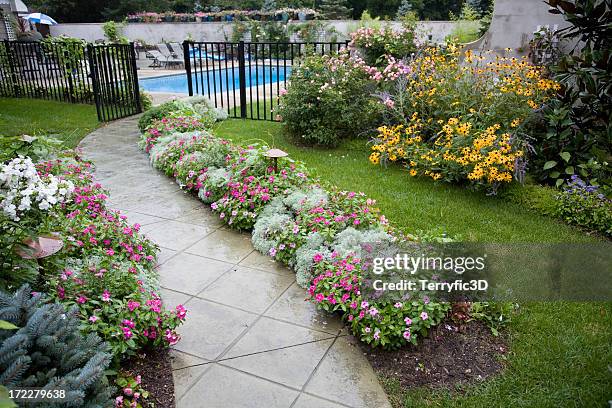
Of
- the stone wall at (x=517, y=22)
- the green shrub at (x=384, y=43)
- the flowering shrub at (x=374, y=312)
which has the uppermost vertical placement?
the stone wall at (x=517, y=22)

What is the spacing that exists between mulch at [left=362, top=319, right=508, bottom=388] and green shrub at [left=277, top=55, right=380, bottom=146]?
381cm

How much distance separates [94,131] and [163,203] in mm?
3728

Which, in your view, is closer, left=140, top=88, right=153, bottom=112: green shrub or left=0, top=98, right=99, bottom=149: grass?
left=0, top=98, right=99, bottom=149: grass

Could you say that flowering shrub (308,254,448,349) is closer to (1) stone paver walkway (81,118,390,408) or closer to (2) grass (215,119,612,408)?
(1) stone paver walkway (81,118,390,408)

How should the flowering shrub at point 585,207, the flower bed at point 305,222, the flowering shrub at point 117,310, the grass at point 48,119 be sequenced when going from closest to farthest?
the flowering shrub at point 117,310, the flower bed at point 305,222, the flowering shrub at point 585,207, the grass at point 48,119

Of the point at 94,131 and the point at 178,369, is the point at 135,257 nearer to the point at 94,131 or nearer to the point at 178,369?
the point at 178,369

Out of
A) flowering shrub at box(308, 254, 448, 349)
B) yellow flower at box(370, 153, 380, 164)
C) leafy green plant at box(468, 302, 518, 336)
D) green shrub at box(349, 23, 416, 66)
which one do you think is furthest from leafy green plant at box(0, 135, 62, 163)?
green shrub at box(349, 23, 416, 66)

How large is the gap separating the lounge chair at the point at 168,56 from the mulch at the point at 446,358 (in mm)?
17440

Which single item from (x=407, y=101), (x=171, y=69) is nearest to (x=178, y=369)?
(x=407, y=101)

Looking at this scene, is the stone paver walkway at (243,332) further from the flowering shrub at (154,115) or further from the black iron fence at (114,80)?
the black iron fence at (114,80)

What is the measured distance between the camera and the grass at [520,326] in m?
2.24

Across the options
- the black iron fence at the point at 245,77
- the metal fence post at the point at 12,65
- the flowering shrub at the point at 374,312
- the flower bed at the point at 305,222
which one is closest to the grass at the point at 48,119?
the metal fence post at the point at 12,65

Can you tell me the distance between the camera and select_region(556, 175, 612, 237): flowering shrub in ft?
12.8

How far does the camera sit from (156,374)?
7.81 ft
